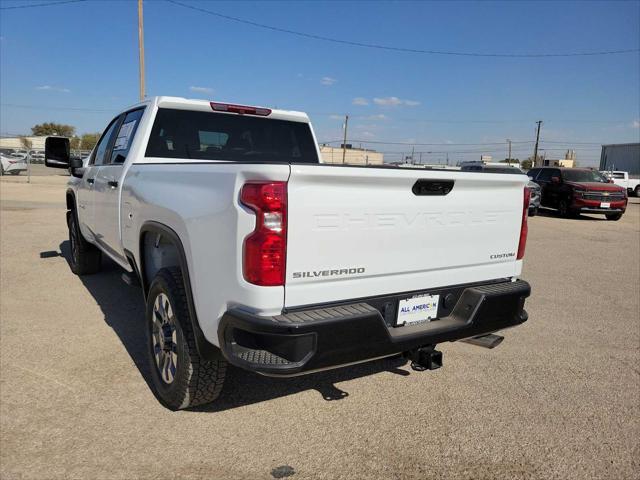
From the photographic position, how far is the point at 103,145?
5.43 m

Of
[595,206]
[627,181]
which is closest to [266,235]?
[595,206]

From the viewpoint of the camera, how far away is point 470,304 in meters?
2.98

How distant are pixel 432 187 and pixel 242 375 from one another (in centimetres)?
200

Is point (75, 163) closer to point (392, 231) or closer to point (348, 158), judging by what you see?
point (392, 231)

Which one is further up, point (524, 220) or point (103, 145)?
point (103, 145)

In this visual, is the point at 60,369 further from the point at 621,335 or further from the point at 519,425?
the point at 621,335

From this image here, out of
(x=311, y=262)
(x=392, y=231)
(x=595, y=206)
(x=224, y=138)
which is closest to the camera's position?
(x=311, y=262)

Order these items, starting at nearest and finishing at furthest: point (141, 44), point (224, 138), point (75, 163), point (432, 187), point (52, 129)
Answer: point (432, 187) < point (224, 138) < point (75, 163) < point (141, 44) < point (52, 129)

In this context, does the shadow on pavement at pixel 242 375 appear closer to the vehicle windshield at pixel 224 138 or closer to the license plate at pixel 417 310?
the license plate at pixel 417 310

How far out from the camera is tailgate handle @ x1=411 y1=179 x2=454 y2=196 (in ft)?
8.87

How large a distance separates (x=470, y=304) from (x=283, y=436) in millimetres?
1361

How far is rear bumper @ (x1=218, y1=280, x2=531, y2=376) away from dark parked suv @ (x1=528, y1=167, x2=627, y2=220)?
15914 millimetres

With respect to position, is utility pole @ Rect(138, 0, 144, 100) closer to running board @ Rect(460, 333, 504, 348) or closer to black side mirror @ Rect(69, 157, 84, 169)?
black side mirror @ Rect(69, 157, 84, 169)

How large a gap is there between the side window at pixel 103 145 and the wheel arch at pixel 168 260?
186 centimetres
